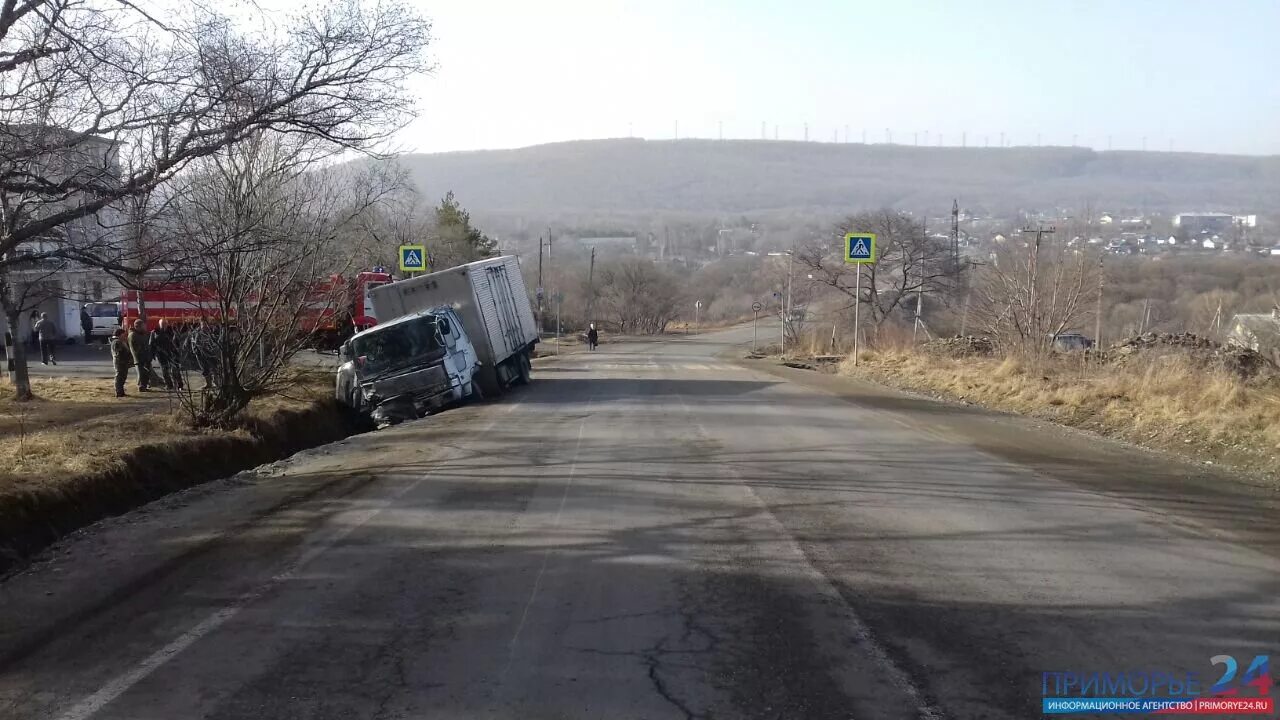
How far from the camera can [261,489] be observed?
37.3ft

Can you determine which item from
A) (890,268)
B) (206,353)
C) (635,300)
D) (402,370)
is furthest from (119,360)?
(635,300)

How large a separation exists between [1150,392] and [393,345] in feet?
45.1

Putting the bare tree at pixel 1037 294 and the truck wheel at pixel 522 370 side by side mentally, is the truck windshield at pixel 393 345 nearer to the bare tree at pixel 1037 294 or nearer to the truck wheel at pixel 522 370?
the truck wheel at pixel 522 370

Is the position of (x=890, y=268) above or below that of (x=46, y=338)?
below

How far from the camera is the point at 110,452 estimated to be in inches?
463

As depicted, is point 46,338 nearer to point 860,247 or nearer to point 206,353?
point 206,353

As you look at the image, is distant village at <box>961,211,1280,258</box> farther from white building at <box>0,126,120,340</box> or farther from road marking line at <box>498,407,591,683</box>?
white building at <box>0,126,120,340</box>

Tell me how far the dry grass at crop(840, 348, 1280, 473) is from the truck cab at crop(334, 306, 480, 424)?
11.0 metres

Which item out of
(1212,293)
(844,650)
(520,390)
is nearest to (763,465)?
(844,650)

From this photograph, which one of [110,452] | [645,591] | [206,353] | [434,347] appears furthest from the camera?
[434,347]

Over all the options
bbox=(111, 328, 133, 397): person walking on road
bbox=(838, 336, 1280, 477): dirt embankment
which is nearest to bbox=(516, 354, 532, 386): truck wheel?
bbox=(111, 328, 133, 397): person walking on road

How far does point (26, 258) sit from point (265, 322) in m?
6.43

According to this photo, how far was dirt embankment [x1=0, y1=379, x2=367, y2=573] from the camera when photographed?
9.29 m

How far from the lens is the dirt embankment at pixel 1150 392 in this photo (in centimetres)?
1316
